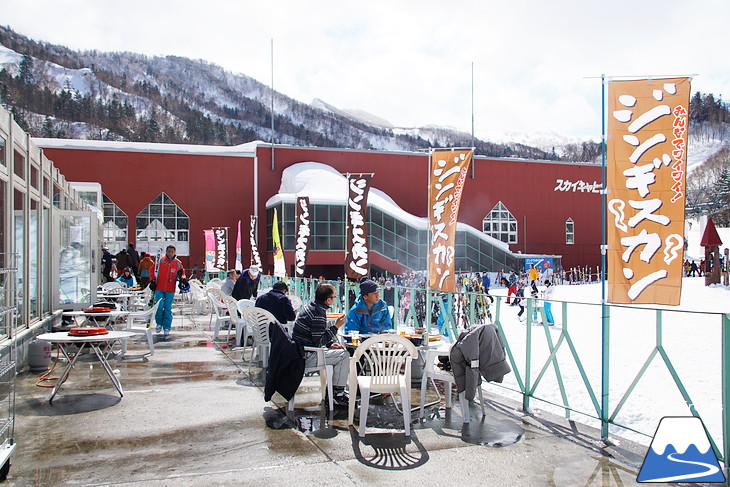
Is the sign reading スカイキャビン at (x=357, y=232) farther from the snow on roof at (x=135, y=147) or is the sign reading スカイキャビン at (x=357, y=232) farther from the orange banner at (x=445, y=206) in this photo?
the snow on roof at (x=135, y=147)

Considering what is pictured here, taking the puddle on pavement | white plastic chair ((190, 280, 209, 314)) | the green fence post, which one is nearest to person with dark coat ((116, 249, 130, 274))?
white plastic chair ((190, 280, 209, 314))

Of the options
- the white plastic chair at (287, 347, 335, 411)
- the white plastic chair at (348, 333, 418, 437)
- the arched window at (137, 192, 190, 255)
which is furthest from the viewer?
the arched window at (137, 192, 190, 255)

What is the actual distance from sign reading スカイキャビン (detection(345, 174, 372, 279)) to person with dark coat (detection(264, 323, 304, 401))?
5.91 metres

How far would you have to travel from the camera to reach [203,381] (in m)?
6.85

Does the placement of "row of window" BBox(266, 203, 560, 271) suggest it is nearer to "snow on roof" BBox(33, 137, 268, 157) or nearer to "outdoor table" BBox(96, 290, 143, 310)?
"snow on roof" BBox(33, 137, 268, 157)

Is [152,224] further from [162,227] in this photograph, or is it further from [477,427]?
[477,427]

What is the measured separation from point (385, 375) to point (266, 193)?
3072 cm

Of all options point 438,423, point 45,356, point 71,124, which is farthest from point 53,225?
point 71,124

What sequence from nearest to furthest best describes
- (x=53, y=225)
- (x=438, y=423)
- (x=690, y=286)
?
(x=438, y=423) → (x=53, y=225) → (x=690, y=286)

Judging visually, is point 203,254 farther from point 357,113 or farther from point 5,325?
point 357,113

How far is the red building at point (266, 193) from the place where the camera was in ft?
105

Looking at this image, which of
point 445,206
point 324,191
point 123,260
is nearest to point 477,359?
point 445,206

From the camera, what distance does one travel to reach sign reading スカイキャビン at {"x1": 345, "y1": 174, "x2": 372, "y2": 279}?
1161 cm

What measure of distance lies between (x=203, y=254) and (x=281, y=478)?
31304 mm
